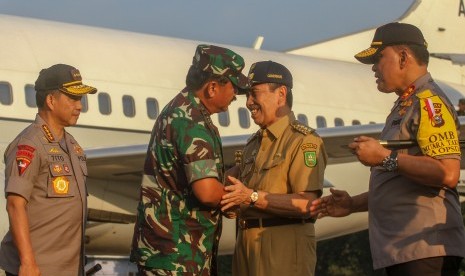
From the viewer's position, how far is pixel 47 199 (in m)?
5.66

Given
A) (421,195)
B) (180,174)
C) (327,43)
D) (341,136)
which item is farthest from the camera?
(327,43)

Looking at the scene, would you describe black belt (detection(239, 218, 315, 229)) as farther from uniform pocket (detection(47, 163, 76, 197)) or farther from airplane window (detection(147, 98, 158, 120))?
airplane window (detection(147, 98, 158, 120))

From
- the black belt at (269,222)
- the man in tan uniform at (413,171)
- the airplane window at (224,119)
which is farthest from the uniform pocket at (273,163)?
the airplane window at (224,119)

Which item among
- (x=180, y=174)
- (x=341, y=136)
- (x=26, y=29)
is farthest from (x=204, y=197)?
(x=26, y=29)

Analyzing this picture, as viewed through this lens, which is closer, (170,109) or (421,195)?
(421,195)

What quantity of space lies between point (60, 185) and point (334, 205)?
4.30ft

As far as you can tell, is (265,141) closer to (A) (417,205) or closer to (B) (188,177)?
(B) (188,177)

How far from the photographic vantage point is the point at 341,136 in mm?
12578

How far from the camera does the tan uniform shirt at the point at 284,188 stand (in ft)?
18.8

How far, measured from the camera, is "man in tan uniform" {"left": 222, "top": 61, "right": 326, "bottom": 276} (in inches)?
224

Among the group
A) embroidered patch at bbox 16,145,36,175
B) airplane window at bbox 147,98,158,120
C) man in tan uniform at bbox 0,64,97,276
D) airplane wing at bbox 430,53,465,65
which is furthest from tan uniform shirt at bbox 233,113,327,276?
airplane wing at bbox 430,53,465,65

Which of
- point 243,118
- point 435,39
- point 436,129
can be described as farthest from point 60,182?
point 435,39

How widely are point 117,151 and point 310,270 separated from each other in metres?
7.10

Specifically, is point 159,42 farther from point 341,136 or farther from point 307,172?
point 307,172
